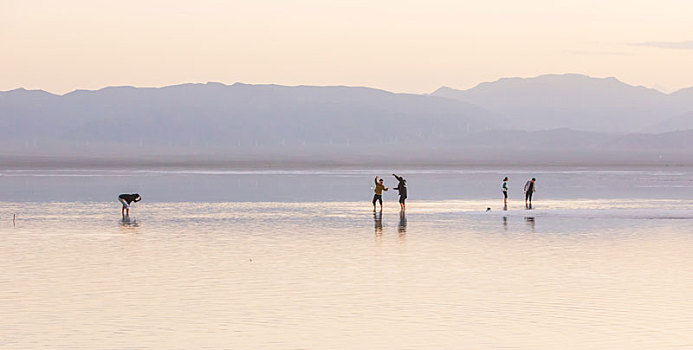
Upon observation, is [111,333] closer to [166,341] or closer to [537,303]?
[166,341]

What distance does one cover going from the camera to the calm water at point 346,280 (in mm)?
14914

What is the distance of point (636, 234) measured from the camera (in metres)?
30.2

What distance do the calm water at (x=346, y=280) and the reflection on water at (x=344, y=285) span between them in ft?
0.15

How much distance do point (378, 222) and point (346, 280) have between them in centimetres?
1563

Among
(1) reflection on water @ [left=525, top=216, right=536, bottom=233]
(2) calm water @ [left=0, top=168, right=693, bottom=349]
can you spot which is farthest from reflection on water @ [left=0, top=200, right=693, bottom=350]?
(1) reflection on water @ [left=525, top=216, right=536, bottom=233]

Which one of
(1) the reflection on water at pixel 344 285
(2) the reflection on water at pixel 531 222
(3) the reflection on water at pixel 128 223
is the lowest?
(1) the reflection on water at pixel 344 285

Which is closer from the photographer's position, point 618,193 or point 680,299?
point 680,299

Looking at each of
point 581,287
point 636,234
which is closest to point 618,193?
point 636,234

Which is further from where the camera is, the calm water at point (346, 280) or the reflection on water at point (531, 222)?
the reflection on water at point (531, 222)

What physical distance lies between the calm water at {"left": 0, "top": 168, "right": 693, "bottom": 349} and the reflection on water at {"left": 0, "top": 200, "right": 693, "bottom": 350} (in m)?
0.04

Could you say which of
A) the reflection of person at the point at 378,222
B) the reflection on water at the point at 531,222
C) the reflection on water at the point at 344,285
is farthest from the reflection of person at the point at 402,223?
the reflection on water at the point at 531,222

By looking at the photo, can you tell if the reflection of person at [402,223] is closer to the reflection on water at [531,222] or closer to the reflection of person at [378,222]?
the reflection of person at [378,222]

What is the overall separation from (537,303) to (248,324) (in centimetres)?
480

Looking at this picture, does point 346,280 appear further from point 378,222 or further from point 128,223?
point 128,223
